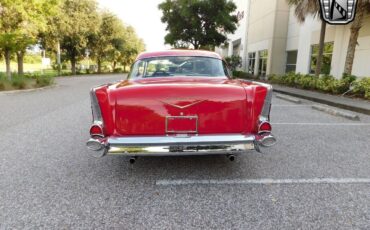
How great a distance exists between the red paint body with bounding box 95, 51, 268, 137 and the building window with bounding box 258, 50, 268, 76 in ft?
83.8

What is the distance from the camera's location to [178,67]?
4.69m

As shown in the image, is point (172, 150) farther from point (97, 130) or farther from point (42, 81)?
point (42, 81)

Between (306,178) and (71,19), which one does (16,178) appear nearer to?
(306,178)

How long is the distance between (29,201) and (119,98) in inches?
56.4

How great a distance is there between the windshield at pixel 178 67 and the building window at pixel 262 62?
79.1 feet

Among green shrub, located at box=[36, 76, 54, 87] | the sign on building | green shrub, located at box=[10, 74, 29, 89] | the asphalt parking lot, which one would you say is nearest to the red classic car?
the asphalt parking lot

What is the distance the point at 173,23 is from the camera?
31125 mm

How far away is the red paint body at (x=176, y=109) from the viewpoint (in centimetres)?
319

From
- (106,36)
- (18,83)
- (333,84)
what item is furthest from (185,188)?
(106,36)

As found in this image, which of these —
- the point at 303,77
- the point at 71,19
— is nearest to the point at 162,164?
the point at 303,77

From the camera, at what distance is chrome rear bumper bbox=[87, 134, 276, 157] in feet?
10.3

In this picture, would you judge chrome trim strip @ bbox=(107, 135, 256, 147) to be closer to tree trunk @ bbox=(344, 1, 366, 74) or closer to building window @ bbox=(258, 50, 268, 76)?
tree trunk @ bbox=(344, 1, 366, 74)

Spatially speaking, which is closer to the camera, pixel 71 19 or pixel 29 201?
pixel 29 201

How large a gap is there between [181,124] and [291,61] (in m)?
23.8
